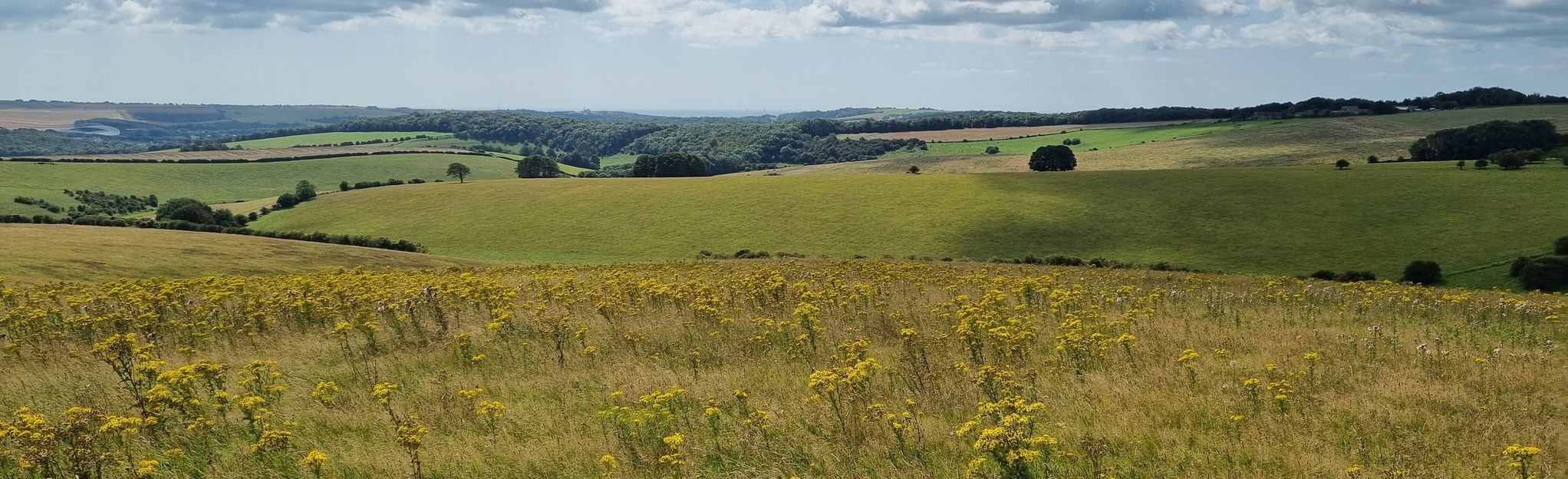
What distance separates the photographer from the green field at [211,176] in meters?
114

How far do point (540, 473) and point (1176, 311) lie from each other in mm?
15308

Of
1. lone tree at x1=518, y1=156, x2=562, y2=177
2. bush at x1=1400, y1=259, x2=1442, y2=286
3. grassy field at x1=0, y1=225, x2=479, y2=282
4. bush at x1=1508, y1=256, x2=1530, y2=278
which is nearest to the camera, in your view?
grassy field at x1=0, y1=225, x2=479, y2=282

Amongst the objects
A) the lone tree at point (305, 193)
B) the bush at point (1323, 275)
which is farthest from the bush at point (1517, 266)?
the lone tree at point (305, 193)

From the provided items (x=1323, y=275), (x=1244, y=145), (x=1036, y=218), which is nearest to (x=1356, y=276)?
(x=1323, y=275)

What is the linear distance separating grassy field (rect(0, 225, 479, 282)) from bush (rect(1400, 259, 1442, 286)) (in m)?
60.1

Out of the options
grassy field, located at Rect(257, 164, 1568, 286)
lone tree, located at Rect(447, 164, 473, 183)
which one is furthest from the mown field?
lone tree, located at Rect(447, 164, 473, 183)

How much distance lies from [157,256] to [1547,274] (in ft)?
251

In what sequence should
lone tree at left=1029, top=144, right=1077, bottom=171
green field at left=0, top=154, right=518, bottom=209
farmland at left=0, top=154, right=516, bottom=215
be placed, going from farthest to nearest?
lone tree at left=1029, top=144, right=1077, bottom=171, farmland at left=0, top=154, right=516, bottom=215, green field at left=0, top=154, right=518, bottom=209

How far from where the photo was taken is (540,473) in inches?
353

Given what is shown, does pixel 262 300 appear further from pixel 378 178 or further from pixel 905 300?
pixel 378 178

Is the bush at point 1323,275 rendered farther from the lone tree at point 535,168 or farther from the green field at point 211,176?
the lone tree at point 535,168

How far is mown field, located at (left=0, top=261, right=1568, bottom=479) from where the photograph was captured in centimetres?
874

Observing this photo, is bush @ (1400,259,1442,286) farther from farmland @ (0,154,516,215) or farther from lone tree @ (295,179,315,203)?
farmland @ (0,154,516,215)

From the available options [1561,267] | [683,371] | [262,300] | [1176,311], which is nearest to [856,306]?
[683,371]
